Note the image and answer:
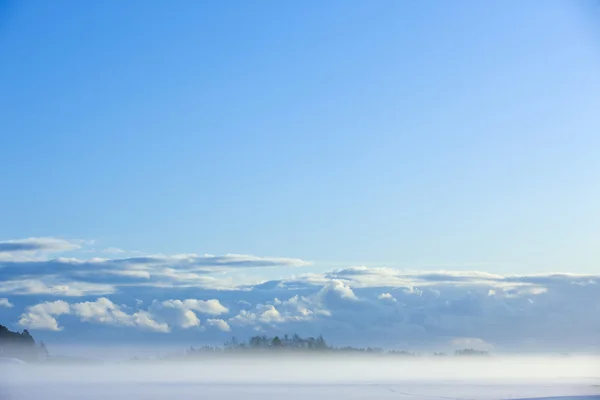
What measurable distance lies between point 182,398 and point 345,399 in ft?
51.7

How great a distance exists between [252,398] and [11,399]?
23776 millimetres

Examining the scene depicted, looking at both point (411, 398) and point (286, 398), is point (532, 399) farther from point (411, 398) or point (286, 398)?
point (286, 398)

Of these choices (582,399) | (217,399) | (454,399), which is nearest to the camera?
(582,399)

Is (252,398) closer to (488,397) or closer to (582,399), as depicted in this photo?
Answer: (488,397)

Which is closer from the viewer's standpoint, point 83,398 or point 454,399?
point 454,399

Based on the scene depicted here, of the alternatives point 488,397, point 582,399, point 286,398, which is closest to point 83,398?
point 286,398

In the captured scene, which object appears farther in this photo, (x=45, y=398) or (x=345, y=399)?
(x=45, y=398)

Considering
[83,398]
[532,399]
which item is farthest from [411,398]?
[83,398]

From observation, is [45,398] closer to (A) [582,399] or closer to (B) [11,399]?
(B) [11,399]

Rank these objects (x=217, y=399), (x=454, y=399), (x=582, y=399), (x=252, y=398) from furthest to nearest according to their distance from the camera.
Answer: (x=252, y=398) < (x=217, y=399) < (x=454, y=399) < (x=582, y=399)

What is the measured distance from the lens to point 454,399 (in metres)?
76.4

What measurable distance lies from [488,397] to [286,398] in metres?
20.2

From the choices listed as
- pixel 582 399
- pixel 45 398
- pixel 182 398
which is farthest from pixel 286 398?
pixel 582 399

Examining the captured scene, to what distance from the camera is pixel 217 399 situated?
267 feet
